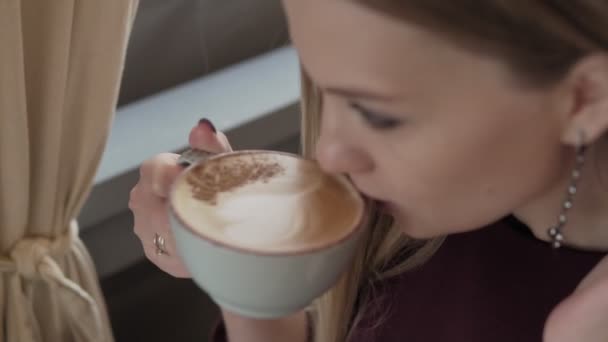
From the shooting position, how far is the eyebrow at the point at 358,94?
0.54 meters

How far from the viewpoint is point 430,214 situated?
62 cm

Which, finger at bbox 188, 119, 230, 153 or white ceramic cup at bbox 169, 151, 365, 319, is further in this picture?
finger at bbox 188, 119, 230, 153

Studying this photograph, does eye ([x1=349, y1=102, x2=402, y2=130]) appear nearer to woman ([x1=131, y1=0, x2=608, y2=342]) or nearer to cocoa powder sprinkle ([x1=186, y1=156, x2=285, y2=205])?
woman ([x1=131, y1=0, x2=608, y2=342])

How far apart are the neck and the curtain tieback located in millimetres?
555

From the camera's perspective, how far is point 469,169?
58 centimetres

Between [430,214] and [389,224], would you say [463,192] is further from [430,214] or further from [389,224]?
[389,224]

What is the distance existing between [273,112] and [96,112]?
0.31 meters

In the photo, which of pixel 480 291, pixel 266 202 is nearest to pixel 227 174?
pixel 266 202

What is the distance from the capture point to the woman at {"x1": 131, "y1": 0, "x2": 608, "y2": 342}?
0.51 metres

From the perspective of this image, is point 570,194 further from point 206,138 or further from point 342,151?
point 206,138

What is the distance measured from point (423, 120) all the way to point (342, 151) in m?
0.07

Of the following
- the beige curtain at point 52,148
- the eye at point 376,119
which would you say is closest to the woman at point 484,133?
the eye at point 376,119

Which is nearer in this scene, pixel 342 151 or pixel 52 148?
pixel 342 151

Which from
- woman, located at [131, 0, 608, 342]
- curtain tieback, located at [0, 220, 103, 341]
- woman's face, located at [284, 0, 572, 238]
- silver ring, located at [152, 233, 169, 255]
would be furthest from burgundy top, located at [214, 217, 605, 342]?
curtain tieback, located at [0, 220, 103, 341]
